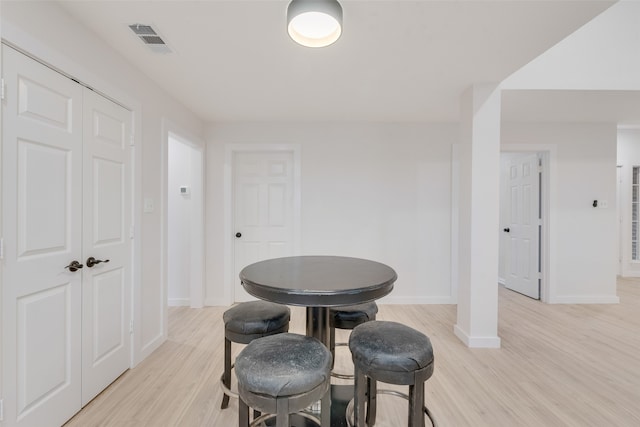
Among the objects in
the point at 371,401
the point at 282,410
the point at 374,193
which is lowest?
the point at 371,401

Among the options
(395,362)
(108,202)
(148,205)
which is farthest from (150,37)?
(395,362)

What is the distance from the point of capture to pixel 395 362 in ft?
3.90

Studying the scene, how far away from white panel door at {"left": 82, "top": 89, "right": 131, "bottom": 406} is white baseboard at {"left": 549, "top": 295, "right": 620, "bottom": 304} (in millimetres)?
4813

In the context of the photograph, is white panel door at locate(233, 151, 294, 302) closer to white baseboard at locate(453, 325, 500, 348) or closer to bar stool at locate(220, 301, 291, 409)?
bar stool at locate(220, 301, 291, 409)

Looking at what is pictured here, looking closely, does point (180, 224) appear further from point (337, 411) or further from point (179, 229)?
point (337, 411)

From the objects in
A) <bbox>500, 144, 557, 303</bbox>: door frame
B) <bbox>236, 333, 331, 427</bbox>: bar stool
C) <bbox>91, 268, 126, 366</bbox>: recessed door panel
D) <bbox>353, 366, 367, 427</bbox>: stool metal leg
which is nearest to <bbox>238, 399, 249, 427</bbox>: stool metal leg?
<bbox>236, 333, 331, 427</bbox>: bar stool

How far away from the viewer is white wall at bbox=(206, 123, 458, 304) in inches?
140

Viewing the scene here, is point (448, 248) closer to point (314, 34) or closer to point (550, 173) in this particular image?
point (550, 173)

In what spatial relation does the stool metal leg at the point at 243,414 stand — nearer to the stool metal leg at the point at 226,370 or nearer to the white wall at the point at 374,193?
the stool metal leg at the point at 226,370

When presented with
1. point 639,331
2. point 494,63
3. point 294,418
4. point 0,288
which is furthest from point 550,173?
point 0,288

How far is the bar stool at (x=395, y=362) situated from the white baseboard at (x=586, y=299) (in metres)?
3.52

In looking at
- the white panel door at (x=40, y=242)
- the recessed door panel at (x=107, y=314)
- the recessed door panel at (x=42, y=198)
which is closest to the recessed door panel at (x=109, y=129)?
the white panel door at (x=40, y=242)

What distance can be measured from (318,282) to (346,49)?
64.1 inches

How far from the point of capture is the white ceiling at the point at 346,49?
157 centimetres
